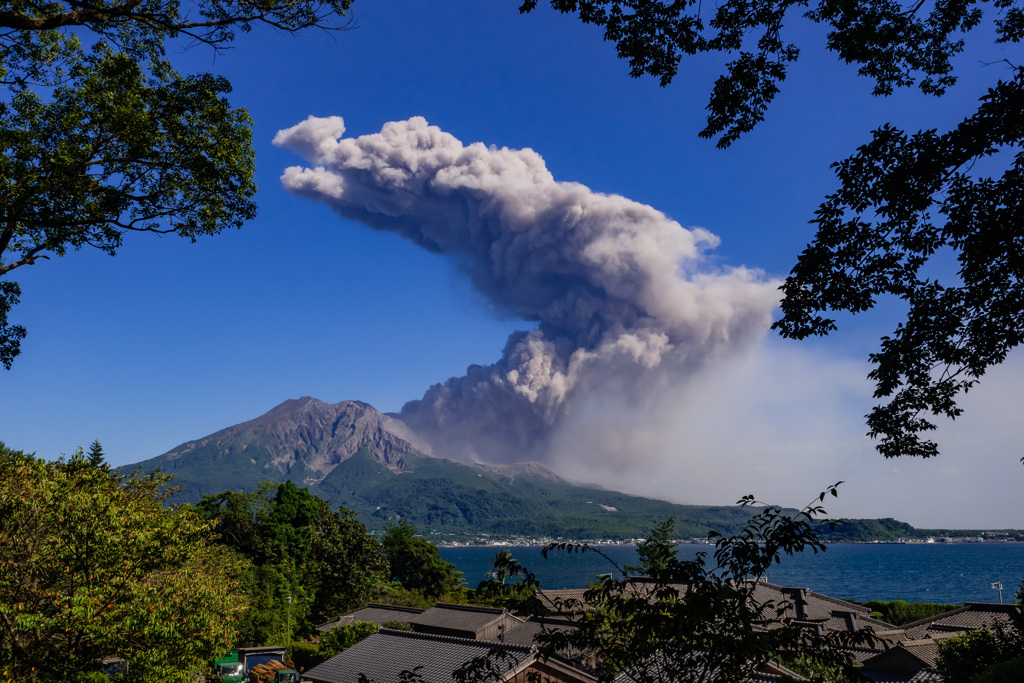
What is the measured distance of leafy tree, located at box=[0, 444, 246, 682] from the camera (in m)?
14.9

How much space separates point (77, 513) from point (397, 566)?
54.9m

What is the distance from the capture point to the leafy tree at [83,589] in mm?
14891

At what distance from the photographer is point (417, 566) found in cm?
6662

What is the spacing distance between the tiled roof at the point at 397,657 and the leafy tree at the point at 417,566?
38.1m

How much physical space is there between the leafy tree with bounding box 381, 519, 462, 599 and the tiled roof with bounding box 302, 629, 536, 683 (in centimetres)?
3813

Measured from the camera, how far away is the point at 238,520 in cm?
5606

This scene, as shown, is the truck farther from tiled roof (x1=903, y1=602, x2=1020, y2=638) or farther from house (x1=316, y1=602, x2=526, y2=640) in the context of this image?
tiled roof (x1=903, y1=602, x2=1020, y2=638)

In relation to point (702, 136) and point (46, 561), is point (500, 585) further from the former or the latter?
point (46, 561)

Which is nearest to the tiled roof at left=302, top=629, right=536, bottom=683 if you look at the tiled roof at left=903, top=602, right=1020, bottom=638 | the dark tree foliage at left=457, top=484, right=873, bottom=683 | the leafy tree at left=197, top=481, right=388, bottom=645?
the dark tree foliage at left=457, top=484, right=873, bottom=683

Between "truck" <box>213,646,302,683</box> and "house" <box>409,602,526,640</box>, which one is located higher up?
"house" <box>409,602,526,640</box>

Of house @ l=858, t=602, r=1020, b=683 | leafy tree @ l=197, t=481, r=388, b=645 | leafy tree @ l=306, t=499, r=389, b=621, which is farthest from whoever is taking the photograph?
leafy tree @ l=306, t=499, r=389, b=621

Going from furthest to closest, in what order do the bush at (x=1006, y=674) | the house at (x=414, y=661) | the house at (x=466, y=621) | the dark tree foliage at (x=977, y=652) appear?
the house at (x=466, y=621) < the house at (x=414, y=661) < the dark tree foliage at (x=977, y=652) < the bush at (x=1006, y=674)

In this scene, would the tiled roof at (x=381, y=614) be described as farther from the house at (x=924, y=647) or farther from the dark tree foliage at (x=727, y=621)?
the dark tree foliage at (x=727, y=621)

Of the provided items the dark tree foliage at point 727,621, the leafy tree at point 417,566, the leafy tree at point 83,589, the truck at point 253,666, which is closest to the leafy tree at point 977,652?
the dark tree foliage at point 727,621
